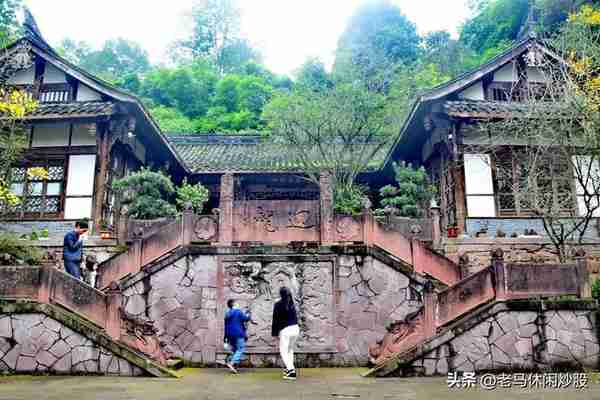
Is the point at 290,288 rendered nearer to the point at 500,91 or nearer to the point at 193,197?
the point at 193,197

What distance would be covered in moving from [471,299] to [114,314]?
19.6ft

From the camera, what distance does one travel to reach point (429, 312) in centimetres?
877

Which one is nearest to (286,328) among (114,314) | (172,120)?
(114,314)

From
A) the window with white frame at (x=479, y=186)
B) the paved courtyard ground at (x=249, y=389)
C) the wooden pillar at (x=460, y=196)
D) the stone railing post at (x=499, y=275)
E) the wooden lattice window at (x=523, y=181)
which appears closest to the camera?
the paved courtyard ground at (x=249, y=389)

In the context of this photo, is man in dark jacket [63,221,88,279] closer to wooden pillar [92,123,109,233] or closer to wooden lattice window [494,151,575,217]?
wooden pillar [92,123,109,233]

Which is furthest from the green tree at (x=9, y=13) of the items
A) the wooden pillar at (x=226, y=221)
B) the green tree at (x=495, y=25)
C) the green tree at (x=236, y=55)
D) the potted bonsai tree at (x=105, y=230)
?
the green tree at (x=236, y=55)

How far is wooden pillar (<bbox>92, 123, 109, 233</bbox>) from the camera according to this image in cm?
1583

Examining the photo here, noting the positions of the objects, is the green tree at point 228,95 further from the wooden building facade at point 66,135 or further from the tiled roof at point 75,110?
the tiled roof at point 75,110

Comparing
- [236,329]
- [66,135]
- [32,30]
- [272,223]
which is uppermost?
[32,30]

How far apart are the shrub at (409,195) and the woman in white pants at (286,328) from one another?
7327 millimetres

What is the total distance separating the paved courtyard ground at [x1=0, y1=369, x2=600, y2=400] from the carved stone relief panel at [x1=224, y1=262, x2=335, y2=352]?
2.19 metres

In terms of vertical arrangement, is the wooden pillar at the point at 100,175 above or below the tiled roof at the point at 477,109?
below

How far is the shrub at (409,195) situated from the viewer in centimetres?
1573

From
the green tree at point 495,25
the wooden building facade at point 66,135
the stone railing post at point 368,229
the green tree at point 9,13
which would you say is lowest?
the stone railing post at point 368,229
